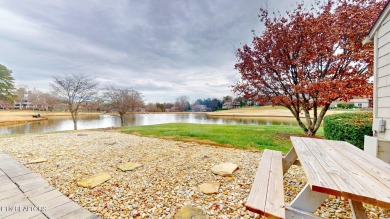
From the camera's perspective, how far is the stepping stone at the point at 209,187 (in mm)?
1984

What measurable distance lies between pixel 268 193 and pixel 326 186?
0.42 meters

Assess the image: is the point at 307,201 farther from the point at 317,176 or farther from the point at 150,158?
the point at 150,158

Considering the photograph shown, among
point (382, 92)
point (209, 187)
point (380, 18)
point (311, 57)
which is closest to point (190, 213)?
point (209, 187)

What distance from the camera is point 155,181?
2268 millimetres

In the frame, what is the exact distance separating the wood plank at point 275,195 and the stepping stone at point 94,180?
2192mm

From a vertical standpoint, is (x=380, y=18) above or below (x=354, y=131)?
above

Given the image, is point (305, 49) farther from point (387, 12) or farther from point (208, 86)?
point (208, 86)

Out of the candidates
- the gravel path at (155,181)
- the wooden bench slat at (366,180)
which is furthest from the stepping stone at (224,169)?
the wooden bench slat at (366,180)

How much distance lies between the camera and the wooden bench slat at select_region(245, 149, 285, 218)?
993mm

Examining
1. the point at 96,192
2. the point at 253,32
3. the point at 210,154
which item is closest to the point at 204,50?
the point at 253,32

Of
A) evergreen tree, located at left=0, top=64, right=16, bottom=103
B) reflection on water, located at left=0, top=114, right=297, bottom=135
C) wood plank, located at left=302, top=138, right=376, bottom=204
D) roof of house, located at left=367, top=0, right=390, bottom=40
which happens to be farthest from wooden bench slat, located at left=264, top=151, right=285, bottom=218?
evergreen tree, located at left=0, top=64, right=16, bottom=103

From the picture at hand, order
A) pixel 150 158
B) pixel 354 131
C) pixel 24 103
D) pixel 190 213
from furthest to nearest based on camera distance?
pixel 24 103, pixel 354 131, pixel 150 158, pixel 190 213

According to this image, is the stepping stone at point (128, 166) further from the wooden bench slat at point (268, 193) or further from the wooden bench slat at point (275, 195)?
the wooden bench slat at point (275, 195)

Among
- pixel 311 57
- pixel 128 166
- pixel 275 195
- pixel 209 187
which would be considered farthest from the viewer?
pixel 311 57
